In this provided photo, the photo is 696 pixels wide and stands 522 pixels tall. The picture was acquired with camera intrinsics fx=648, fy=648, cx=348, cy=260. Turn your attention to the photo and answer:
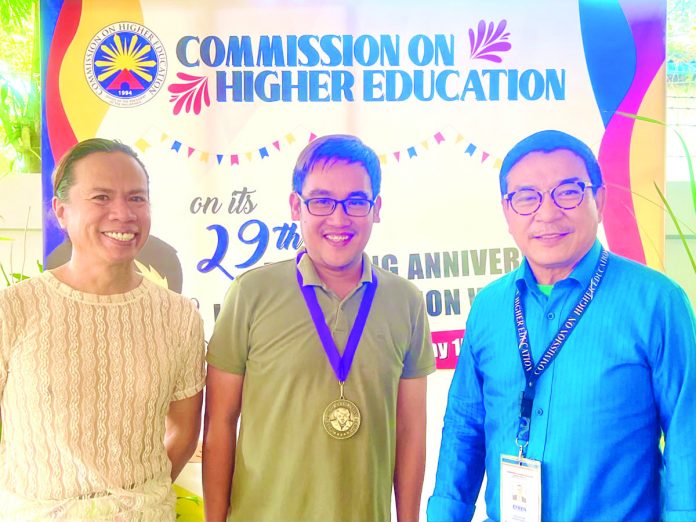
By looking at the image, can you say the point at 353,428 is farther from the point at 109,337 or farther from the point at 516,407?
the point at 109,337

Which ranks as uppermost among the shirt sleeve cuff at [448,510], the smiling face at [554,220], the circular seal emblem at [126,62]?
the circular seal emblem at [126,62]

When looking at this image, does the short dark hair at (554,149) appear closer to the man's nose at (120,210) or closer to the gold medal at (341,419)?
the gold medal at (341,419)

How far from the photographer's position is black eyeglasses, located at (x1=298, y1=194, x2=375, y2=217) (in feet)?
6.89

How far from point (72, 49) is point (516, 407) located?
A: 2.05 metres

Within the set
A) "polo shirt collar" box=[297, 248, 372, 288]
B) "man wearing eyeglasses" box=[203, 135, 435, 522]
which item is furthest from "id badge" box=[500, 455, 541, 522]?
"polo shirt collar" box=[297, 248, 372, 288]

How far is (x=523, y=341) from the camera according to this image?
1902 mm

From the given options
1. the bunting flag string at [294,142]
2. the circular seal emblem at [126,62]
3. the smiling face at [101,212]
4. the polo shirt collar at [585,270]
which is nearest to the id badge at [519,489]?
the polo shirt collar at [585,270]

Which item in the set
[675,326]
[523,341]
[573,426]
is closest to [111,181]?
[523,341]

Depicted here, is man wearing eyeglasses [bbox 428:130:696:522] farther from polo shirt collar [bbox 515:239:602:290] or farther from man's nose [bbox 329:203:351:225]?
man's nose [bbox 329:203:351:225]

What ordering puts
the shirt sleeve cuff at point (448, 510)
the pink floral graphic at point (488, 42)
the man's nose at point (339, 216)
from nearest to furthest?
1. the shirt sleeve cuff at point (448, 510)
2. the man's nose at point (339, 216)
3. the pink floral graphic at point (488, 42)

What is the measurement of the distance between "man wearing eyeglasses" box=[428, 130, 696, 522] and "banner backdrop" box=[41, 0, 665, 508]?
1.56 feet

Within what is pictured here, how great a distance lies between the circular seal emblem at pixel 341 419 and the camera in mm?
2049

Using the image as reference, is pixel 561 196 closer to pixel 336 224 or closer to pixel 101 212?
pixel 336 224

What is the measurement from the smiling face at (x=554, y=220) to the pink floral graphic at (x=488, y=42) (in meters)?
0.64
